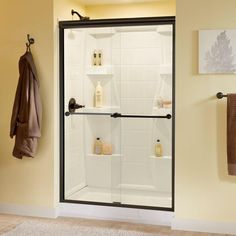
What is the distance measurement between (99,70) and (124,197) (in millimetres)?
1336

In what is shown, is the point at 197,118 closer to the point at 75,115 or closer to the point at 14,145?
the point at 75,115

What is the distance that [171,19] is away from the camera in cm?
370

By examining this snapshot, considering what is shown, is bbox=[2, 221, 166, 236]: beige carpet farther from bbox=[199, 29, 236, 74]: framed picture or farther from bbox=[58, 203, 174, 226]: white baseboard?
bbox=[199, 29, 236, 74]: framed picture

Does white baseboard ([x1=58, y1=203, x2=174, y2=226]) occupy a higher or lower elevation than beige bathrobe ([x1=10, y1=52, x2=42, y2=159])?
lower

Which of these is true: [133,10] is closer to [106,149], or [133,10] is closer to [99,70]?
[99,70]

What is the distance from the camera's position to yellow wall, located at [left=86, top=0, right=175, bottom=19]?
14.7 ft

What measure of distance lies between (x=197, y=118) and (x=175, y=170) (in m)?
0.50

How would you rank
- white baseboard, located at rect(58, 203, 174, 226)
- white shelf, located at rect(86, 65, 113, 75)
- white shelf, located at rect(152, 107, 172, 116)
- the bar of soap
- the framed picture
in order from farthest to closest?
the bar of soap → white shelf, located at rect(86, 65, 113, 75) → white shelf, located at rect(152, 107, 172, 116) → white baseboard, located at rect(58, 203, 174, 226) → the framed picture

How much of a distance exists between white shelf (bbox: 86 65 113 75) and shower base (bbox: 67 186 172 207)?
121 centimetres

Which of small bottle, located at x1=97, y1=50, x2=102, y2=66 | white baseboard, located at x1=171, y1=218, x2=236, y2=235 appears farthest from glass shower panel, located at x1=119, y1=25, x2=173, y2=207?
white baseboard, located at x1=171, y1=218, x2=236, y2=235

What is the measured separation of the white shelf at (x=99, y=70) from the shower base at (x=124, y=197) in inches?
47.8

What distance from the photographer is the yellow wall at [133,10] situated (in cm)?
447

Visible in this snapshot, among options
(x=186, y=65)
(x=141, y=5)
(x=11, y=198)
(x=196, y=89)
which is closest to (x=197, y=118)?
(x=196, y=89)

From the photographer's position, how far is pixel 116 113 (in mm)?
4203
